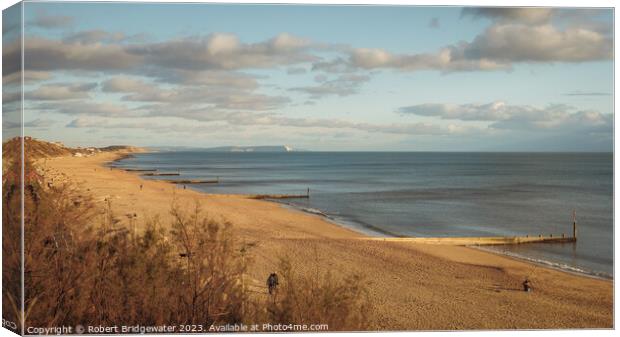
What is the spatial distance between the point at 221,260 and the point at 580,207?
30.3 metres

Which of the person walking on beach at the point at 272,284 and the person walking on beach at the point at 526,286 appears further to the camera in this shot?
the person walking on beach at the point at 526,286

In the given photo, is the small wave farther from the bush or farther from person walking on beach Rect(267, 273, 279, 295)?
the bush

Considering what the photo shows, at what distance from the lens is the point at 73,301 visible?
35.1 feet

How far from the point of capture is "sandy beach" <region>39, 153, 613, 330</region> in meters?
13.5

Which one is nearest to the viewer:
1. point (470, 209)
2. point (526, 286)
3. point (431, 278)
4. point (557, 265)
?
point (526, 286)

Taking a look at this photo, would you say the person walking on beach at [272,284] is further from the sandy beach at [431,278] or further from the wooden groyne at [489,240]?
the wooden groyne at [489,240]

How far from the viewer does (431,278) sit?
55.4ft

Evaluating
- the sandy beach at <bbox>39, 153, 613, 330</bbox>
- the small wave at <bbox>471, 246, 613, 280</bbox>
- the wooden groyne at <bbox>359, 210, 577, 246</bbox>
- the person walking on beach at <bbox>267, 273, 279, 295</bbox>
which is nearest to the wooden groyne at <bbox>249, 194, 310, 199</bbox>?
the sandy beach at <bbox>39, 153, 613, 330</bbox>

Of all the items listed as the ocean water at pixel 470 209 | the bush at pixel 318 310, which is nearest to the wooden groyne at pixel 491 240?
the ocean water at pixel 470 209

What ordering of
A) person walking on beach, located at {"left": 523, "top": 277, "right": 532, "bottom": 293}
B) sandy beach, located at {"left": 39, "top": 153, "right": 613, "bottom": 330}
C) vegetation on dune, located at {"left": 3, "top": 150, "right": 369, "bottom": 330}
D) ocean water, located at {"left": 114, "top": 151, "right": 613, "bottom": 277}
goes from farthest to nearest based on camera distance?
ocean water, located at {"left": 114, "top": 151, "right": 613, "bottom": 277} → person walking on beach, located at {"left": 523, "top": 277, "right": 532, "bottom": 293} → sandy beach, located at {"left": 39, "top": 153, "right": 613, "bottom": 330} → vegetation on dune, located at {"left": 3, "top": 150, "right": 369, "bottom": 330}

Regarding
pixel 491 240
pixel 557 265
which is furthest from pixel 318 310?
pixel 557 265

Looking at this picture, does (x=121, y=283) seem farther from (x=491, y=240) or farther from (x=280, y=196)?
(x=280, y=196)

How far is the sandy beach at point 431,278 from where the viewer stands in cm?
1351

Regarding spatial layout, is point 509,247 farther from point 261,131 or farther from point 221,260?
point 221,260
